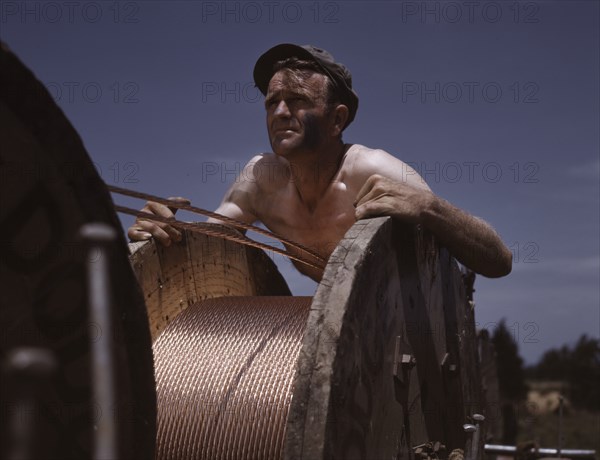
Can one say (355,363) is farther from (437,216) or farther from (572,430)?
(572,430)

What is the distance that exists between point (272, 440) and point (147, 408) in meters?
1.19

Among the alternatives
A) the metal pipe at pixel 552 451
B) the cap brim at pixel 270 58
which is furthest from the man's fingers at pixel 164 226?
the metal pipe at pixel 552 451

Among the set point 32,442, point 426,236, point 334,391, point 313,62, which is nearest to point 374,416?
point 334,391

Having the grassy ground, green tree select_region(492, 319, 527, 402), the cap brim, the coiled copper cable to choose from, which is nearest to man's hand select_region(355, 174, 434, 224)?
the coiled copper cable

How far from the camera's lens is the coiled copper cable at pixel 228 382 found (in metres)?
2.99

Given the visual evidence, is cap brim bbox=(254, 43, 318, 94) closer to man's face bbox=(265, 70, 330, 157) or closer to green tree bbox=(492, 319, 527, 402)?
man's face bbox=(265, 70, 330, 157)

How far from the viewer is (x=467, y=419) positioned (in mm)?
3656

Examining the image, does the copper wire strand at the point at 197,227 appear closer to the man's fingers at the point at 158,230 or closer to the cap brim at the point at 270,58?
the man's fingers at the point at 158,230

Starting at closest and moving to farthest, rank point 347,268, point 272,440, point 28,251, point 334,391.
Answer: point 28,251
point 334,391
point 347,268
point 272,440

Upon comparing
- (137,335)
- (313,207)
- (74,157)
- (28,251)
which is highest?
(313,207)

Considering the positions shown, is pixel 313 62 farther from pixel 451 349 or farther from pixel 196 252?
pixel 451 349

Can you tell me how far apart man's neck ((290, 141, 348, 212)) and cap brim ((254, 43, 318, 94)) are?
0.45 meters

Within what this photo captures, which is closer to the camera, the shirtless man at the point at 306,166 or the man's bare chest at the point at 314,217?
the shirtless man at the point at 306,166

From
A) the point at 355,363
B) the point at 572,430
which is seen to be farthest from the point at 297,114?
the point at 572,430
